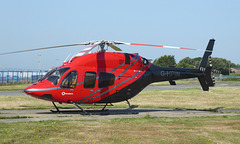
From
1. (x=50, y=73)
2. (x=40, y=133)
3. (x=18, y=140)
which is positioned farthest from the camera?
(x=50, y=73)

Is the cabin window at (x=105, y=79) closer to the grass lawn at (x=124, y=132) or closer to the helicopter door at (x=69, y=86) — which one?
the helicopter door at (x=69, y=86)

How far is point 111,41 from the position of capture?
18.1 metres

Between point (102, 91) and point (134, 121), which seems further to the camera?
point (102, 91)

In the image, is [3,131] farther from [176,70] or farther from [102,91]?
[176,70]

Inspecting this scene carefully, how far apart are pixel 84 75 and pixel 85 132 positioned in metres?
7.02

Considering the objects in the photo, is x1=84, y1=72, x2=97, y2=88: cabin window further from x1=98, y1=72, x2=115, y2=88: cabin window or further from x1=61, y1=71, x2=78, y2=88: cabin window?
x1=61, y1=71, x2=78, y2=88: cabin window

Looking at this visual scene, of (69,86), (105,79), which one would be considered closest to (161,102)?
(105,79)

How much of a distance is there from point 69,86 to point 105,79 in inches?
89.0

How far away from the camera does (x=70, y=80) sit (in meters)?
17.7

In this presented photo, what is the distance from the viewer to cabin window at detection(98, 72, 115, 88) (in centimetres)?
1825

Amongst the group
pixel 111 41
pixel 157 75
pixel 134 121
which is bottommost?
pixel 134 121

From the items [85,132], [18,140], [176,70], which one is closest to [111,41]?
[176,70]

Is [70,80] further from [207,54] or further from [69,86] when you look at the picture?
[207,54]

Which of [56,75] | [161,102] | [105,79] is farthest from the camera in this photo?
[161,102]
